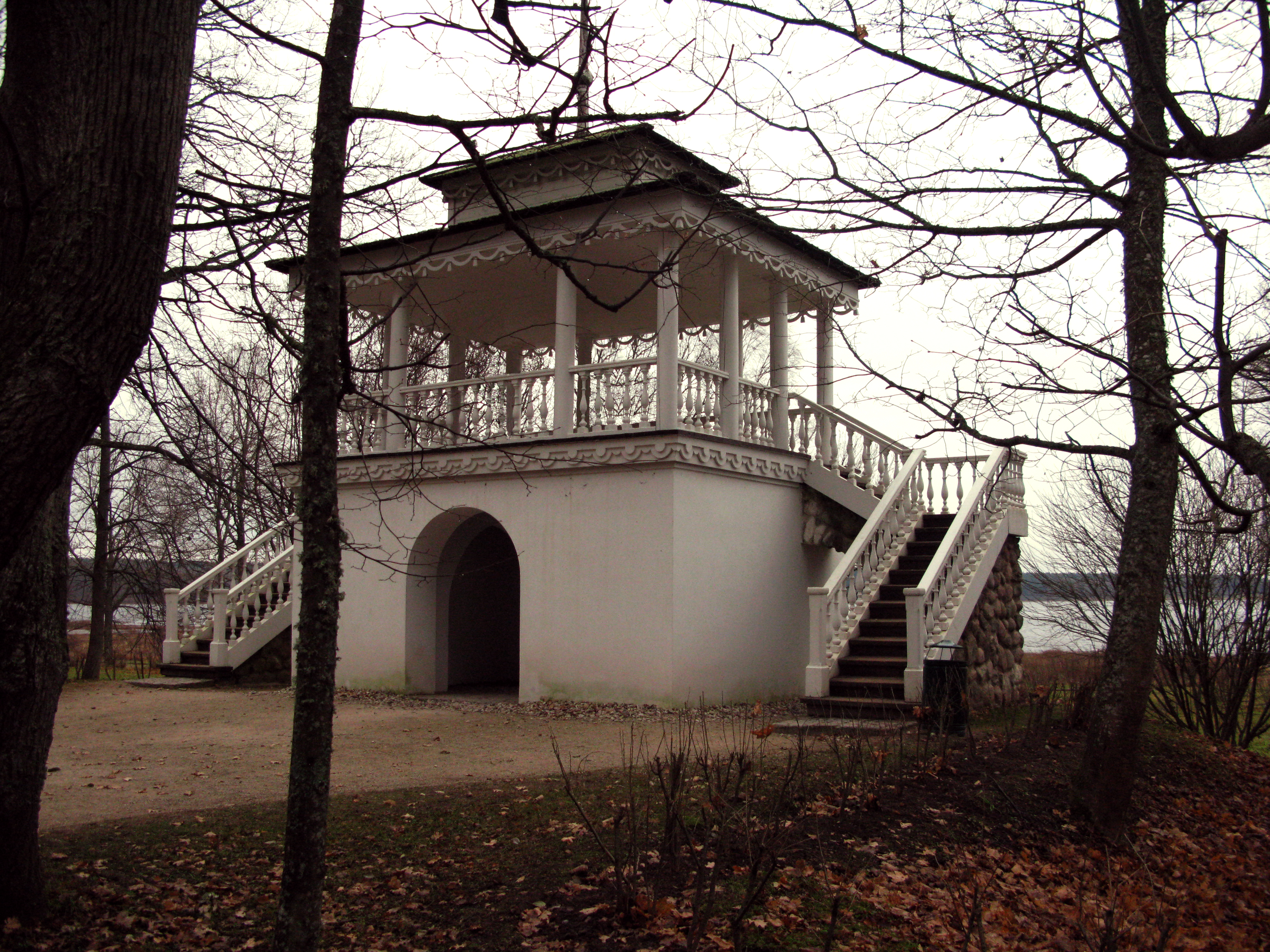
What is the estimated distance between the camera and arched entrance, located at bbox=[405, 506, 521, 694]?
15055 millimetres

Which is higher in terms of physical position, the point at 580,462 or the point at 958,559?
the point at 580,462

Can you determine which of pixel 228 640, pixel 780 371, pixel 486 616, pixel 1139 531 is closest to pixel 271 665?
pixel 228 640

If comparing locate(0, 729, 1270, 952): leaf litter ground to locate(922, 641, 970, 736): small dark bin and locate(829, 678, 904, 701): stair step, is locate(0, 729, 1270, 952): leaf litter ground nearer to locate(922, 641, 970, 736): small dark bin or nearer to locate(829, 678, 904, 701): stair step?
locate(922, 641, 970, 736): small dark bin

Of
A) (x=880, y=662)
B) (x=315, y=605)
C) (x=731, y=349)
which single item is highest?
(x=731, y=349)

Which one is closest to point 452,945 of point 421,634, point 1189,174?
point 1189,174

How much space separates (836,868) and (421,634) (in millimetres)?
10192

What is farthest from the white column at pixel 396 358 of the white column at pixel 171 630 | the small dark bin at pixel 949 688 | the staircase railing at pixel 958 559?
the small dark bin at pixel 949 688

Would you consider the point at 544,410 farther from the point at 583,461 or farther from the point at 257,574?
the point at 257,574

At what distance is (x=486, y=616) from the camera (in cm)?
1795

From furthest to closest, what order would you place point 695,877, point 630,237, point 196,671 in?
point 196,671, point 630,237, point 695,877

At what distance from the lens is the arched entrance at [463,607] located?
15055mm

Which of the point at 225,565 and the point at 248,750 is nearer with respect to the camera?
the point at 248,750

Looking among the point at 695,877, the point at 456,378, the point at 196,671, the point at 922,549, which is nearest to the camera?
the point at 695,877

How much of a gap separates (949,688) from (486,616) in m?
9.77
